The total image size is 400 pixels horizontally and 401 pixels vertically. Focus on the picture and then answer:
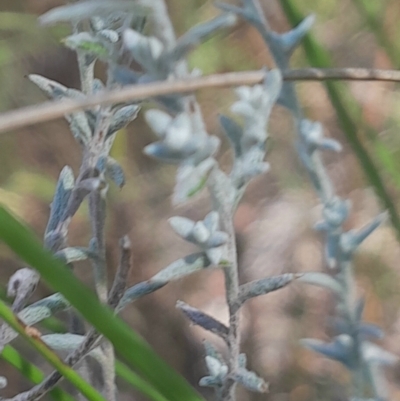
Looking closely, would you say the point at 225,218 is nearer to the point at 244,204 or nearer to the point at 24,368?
the point at 24,368

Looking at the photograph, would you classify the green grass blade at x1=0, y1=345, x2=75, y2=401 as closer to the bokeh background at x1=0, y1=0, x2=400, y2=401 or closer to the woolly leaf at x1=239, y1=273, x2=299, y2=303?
the woolly leaf at x1=239, y1=273, x2=299, y2=303

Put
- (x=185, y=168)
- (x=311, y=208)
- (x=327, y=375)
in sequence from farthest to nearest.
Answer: (x=311, y=208) < (x=327, y=375) < (x=185, y=168)

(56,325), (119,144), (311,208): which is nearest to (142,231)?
(119,144)

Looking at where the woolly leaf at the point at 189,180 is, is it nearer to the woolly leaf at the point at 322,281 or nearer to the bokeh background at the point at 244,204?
the woolly leaf at the point at 322,281

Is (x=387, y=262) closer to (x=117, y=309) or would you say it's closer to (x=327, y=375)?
(x=327, y=375)

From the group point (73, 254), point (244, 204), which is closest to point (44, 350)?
point (73, 254)

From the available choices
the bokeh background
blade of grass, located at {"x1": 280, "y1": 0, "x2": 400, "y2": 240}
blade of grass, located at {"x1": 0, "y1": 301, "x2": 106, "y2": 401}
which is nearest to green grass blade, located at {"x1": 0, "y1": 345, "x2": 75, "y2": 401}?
blade of grass, located at {"x1": 0, "y1": 301, "x2": 106, "y2": 401}

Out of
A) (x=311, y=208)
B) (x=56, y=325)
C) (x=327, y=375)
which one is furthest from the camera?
(x=311, y=208)
